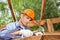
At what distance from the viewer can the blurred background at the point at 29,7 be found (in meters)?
1.64

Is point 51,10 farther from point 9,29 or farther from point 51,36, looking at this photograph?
point 9,29

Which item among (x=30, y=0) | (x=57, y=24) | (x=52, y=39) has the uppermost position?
(x=30, y=0)

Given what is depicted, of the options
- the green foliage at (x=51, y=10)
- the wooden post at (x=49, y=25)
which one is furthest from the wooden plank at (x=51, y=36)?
Result: the green foliage at (x=51, y=10)

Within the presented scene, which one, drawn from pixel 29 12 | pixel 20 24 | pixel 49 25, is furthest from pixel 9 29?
pixel 49 25

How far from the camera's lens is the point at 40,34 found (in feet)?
5.34

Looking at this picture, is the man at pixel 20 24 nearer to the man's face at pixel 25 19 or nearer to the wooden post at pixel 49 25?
the man's face at pixel 25 19

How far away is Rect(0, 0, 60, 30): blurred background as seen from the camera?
5.38ft

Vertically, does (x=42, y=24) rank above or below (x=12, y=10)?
below

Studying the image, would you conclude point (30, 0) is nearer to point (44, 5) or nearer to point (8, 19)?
point (44, 5)

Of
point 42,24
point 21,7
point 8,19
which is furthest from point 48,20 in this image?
point 8,19

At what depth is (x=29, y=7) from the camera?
1.66 meters

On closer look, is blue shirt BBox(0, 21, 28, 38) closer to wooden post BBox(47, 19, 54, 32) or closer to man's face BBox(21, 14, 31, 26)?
man's face BBox(21, 14, 31, 26)

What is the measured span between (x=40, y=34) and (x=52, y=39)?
0.42ft

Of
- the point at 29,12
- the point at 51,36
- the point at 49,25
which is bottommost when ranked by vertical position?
the point at 51,36
